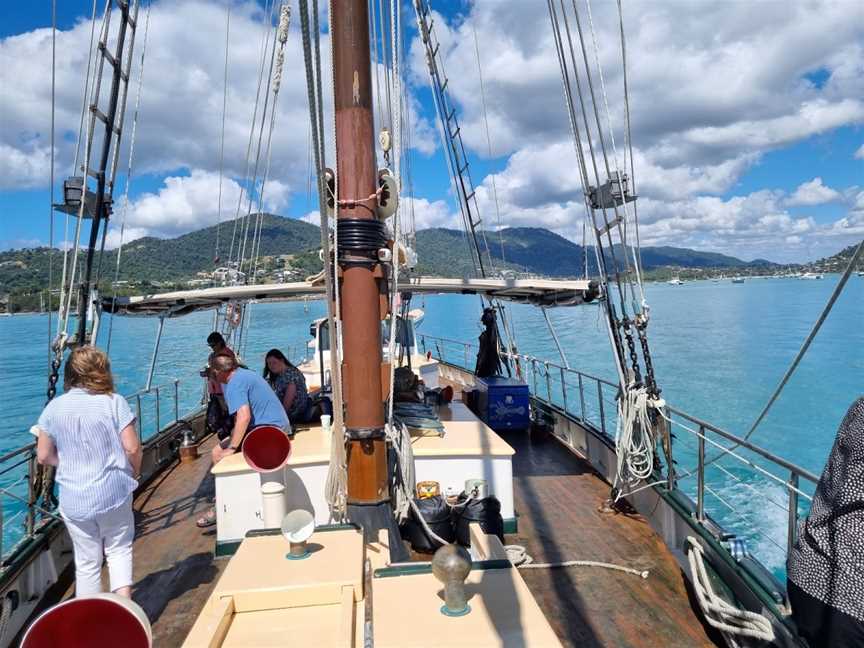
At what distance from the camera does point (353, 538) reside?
8.82 ft

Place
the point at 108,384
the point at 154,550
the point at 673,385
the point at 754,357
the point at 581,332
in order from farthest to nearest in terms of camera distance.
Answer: the point at 581,332
the point at 754,357
the point at 673,385
the point at 154,550
the point at 108,384

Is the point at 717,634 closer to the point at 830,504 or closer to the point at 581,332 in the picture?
the point at 830,504

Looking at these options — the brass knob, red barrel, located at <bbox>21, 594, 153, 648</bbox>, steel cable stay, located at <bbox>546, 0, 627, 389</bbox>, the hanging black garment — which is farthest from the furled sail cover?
red barrel, located at <bbox>21, 594, 153, 648</bbox>

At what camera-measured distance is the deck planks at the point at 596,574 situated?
3264 millimetres

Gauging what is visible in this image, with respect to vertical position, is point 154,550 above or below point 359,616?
below

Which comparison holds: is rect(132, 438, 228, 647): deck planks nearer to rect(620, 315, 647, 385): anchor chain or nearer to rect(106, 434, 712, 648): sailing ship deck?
rect(106, 434, 712, 648): sailing ship deck

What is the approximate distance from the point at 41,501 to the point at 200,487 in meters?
1.85

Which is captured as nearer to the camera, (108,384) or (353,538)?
(353,538)

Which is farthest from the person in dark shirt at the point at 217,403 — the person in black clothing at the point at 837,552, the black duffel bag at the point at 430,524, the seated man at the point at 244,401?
the person in black clothing at the point at 837,552

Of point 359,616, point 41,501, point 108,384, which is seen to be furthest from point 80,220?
point 359,616

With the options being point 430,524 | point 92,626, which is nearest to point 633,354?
point 430,524

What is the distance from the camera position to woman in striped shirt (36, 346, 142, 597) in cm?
276

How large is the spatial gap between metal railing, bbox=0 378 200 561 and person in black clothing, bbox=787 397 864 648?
368cm

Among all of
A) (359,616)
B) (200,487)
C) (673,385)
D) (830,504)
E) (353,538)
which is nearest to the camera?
(830,504)
